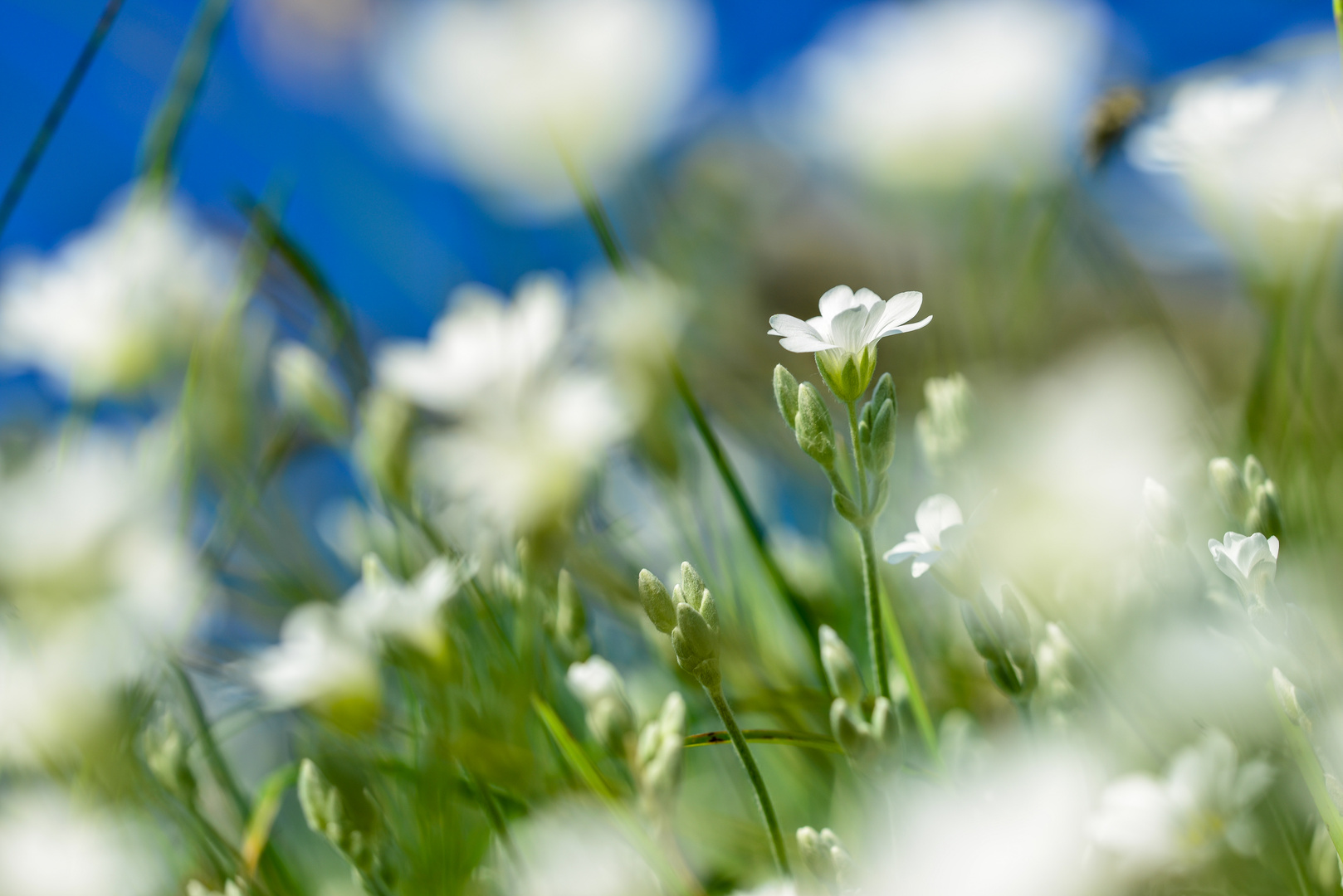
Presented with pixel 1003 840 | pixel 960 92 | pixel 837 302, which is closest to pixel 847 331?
pixel 837 302

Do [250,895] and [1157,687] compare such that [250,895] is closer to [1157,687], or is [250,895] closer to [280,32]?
[1157,687]

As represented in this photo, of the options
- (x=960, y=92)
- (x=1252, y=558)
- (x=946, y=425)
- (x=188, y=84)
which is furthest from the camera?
(x=960, y=92)

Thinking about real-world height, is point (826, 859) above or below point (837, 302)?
below

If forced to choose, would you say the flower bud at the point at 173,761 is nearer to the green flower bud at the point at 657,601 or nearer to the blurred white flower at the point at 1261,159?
the green flower bud at the point at 657,601

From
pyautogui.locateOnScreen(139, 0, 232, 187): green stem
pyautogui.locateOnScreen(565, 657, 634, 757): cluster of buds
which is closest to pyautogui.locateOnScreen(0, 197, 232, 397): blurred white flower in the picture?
pyautogui.locateOnScreen(139, 0, 232, 187): green stem

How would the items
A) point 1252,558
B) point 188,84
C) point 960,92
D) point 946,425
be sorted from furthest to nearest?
point 960,92 → point 188,84 → point 946,425 → point 1252,558

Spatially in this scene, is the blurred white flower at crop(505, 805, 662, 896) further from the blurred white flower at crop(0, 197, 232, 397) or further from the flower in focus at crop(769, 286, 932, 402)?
the blurred white flower at crop(0, 197, 232, 397)

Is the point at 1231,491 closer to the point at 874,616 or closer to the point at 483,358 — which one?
the point at 874,616
